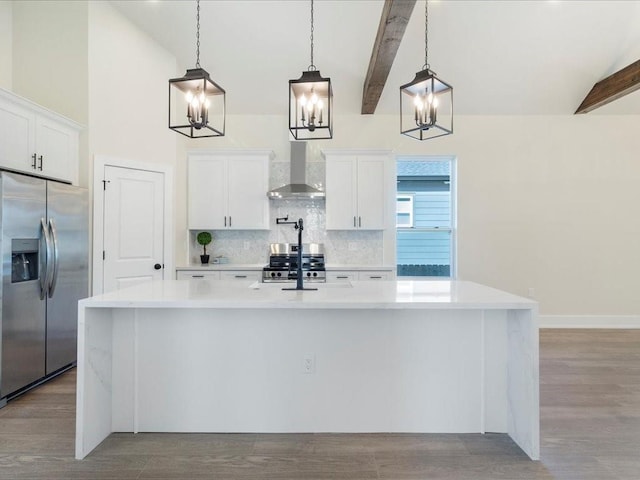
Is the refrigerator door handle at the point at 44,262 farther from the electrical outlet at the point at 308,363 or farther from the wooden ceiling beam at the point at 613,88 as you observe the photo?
the wooden ceiling beam at the point at 613,88

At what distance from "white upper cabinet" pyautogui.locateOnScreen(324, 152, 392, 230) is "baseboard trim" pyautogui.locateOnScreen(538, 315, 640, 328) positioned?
2.63m

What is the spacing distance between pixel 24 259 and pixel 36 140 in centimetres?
101

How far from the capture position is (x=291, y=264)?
190 inches

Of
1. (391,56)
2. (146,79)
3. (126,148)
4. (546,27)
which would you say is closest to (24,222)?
(126,148)

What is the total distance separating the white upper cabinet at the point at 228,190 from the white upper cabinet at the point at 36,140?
1.43 meters

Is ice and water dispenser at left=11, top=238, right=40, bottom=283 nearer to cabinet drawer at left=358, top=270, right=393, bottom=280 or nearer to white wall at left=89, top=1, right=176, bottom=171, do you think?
white wall at left=89, top=1, right=176, bottom=171

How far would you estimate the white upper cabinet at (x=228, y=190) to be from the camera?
4.79 m

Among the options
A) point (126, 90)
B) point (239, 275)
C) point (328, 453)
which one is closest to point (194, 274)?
point (239, 275)

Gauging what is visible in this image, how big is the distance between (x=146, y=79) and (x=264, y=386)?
3.67 m

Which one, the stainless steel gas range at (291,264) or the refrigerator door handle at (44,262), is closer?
the refrigerator door handle at (44,262)

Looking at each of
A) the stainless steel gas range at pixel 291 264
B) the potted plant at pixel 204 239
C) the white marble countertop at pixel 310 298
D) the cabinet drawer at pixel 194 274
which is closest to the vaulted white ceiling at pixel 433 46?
A: the potted plant at pixel 204 239

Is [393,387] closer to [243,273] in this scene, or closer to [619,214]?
[243,273]

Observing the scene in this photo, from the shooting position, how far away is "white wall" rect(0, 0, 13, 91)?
360 centimetres

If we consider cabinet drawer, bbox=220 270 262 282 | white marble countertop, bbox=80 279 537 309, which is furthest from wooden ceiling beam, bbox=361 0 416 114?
cabinet drawer, bbox=220 270 262 282
